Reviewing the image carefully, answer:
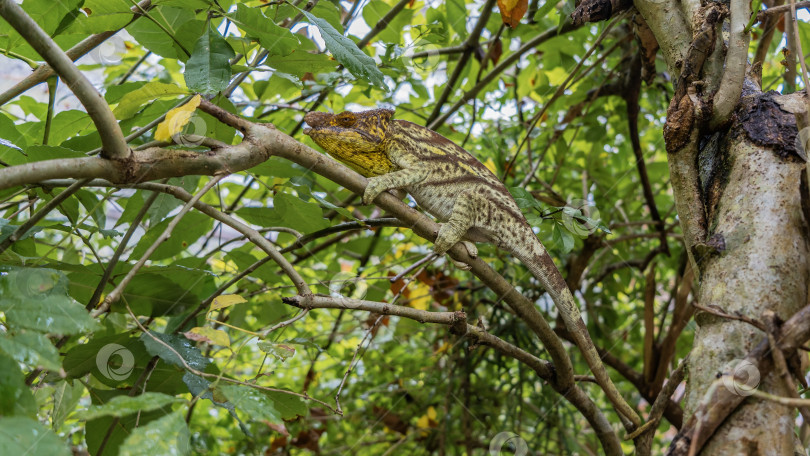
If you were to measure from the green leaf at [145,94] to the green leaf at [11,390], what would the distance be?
0.79 m

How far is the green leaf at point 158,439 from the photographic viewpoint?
870 millimetres

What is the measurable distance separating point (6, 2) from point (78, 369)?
95cm

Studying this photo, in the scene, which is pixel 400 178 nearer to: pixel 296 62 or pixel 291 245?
pixel 291 245

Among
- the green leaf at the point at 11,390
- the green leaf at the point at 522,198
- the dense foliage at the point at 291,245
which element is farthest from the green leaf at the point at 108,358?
the green leaf at the point at 522,198

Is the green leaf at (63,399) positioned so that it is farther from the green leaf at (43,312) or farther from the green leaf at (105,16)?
the green leaf at (105,16)

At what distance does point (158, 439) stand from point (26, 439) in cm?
17

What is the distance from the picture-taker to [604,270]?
3164 millimetres

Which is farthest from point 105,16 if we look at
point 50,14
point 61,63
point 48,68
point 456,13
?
point 456,13

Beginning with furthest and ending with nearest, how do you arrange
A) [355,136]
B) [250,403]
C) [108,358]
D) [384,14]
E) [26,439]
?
1. [384,14]
2. [355,136]
3. [108,358]
4. [250,403]
5. [26,439]

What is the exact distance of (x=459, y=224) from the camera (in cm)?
206

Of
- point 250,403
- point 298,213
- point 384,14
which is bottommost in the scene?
point 250,403

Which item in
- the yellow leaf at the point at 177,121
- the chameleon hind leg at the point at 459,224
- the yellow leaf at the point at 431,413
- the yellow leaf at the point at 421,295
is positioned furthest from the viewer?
the yellow leaf at the point at 431,413

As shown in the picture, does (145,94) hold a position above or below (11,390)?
above

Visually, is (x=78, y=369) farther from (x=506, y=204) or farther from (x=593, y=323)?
(x=593, y=323)
